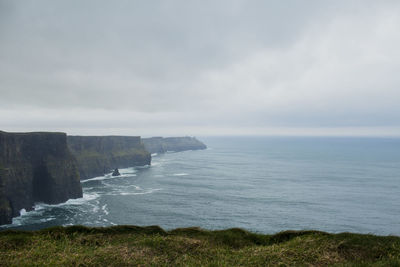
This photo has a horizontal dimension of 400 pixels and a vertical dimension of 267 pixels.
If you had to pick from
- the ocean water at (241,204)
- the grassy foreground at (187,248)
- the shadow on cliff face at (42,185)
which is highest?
the grassy foreground at (187,248)

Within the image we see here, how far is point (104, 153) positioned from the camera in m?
142

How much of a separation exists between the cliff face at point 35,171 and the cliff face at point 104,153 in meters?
32.5

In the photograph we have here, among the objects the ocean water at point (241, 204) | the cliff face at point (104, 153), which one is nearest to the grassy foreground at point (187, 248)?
the ocean water at point (241, 204)

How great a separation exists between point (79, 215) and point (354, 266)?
A: 216ft

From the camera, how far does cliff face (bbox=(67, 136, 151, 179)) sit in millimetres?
120750

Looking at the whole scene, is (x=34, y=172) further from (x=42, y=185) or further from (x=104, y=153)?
(x=104, y=153)

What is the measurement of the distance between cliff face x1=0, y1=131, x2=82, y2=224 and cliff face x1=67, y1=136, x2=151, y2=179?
1280 inches

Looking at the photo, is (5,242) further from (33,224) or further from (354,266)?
(33,224)

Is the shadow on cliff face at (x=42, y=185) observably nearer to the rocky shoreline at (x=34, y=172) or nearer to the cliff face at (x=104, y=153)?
the rocky shoreline at (x=34, y=172)

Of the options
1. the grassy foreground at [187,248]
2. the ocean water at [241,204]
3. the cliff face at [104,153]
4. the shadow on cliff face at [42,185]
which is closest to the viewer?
the grassy foreground at [187,248]

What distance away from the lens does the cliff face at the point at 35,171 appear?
67.4 metres

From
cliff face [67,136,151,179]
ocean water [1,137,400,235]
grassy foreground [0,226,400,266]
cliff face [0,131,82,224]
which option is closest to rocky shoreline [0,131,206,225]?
cliff face [0,131,82,224]

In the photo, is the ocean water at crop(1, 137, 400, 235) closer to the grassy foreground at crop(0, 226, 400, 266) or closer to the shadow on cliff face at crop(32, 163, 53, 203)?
the shadow on cliff face at crop(32, 163, 53, 203)

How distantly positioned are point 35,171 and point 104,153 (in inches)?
2445
